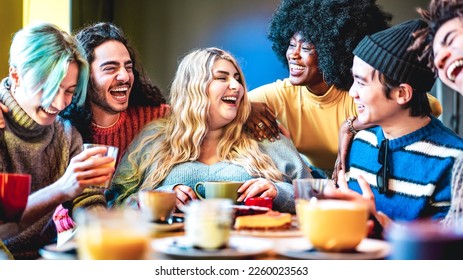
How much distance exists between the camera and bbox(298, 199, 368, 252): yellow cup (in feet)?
2.47

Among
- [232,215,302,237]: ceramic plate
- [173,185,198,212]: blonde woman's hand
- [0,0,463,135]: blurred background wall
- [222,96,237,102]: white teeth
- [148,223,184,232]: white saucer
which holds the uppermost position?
[0,0,463,135]: blurred background wall

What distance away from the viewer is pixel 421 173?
1.21 meters

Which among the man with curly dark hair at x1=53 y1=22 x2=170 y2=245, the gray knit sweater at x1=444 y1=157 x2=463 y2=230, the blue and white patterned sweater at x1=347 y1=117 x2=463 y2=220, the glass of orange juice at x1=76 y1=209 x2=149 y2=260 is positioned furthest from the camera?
the man with curly dark hair at x1=53 y1=22 x2=170 y2=245

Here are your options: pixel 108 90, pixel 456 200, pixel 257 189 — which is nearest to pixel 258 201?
pixel 257 189

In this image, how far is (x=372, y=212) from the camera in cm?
101

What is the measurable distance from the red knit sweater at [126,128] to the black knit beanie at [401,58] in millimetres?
580

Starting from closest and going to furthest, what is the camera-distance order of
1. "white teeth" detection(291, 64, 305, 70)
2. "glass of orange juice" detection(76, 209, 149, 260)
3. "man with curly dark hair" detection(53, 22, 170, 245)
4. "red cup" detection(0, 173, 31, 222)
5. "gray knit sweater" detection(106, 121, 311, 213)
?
"glass of orange juice" detection(76, 209, 149, 260)
"red cup" detection(0, 173, 31, 222)
"gray knit sweater" detection(106, 121, 311, 213)
"man with curly dark hair" detection(53, 22, 170, 245)
"white teeth" detection(291, 64, 305, 70)

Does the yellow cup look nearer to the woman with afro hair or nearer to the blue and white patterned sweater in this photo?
the blue and white patterned sweater

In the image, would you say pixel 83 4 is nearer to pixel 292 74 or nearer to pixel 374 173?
pixel 292 74

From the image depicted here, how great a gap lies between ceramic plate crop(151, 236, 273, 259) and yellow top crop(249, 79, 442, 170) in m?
0.73

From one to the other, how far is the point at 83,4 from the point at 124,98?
25cm

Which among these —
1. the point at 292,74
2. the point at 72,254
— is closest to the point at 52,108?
the point at 72,254

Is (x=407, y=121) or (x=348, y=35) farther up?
(x=348, y=35)

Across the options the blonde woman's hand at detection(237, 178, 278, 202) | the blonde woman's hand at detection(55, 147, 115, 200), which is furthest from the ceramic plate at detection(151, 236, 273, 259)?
the blonde woman's hand at detection(237, 178, 278, 202)
